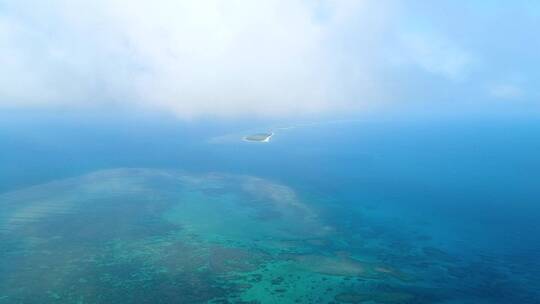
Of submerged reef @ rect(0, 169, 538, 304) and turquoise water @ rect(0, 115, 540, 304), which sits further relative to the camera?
turquoise water @ rect(0, 115, 540, 304)

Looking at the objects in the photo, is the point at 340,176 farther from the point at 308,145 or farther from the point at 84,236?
the point at 84,236

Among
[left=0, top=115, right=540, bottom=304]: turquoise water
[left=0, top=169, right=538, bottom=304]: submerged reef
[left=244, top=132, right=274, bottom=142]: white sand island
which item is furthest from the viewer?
[left=244, top=132, right=274, bottom=142]: white sand island

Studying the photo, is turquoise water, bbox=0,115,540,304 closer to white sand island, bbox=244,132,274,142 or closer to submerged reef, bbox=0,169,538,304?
submerged reef, bbox=0,169,538,304

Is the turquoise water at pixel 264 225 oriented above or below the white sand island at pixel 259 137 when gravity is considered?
below

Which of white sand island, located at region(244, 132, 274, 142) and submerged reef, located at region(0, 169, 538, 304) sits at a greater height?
white sand island, located at region(244, 132, 274, 142)

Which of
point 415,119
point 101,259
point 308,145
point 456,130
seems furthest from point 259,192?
point 415,119

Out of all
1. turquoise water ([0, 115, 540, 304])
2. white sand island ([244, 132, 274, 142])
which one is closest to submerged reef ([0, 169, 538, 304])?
turquoise water ([0, 115, 540, 304])

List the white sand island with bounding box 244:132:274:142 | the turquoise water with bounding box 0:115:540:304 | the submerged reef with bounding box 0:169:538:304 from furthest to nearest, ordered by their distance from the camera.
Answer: the white sand island with bounding box 244:132:274:142 < the turquoise water with bounding box 0:115:540:304 < the submerged reef with bounding box 0:169:538:304

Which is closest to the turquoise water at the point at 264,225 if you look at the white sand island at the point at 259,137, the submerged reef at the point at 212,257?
the submerged reef at the point at 212,257

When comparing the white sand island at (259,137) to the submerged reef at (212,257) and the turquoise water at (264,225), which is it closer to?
the turquoise water at (264,225)
